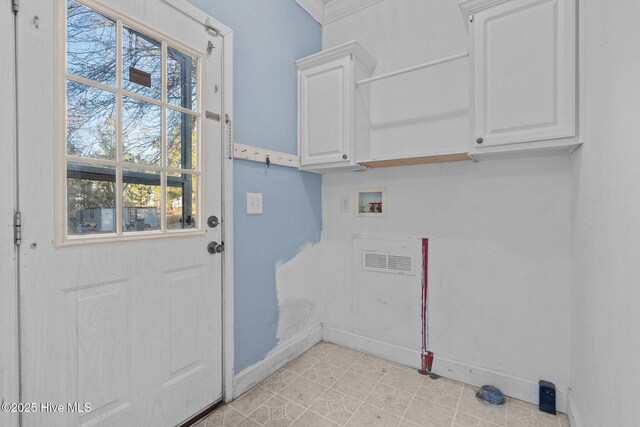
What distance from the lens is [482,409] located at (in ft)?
5.49

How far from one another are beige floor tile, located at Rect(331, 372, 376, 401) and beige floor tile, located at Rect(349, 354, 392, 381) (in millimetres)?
55

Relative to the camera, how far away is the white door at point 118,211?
3.52 feet

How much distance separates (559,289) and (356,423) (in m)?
A: 1.37

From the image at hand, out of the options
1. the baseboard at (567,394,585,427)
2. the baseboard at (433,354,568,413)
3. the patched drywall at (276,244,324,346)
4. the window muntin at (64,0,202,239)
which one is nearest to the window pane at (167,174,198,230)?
the window muntin at (64,0,202,239)

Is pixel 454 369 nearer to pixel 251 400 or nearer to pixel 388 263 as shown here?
pixel 388 263

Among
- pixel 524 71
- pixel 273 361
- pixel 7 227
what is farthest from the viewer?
pixel 273 361

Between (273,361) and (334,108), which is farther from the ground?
(334,108)

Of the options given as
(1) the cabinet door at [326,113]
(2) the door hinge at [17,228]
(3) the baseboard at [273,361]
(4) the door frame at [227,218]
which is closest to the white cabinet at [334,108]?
(1) the cabinet door at [326,113]

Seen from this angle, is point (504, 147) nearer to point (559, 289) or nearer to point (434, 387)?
point (559, 289)

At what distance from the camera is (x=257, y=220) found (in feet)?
6.40

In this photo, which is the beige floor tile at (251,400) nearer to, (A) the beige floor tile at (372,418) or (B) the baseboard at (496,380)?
(A) the beige floor tile at (372,418)

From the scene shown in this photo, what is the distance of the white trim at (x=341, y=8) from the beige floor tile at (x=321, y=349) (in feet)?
9.05

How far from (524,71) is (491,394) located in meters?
1.83

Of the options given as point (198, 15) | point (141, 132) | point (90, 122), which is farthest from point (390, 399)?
point (198, 15)
